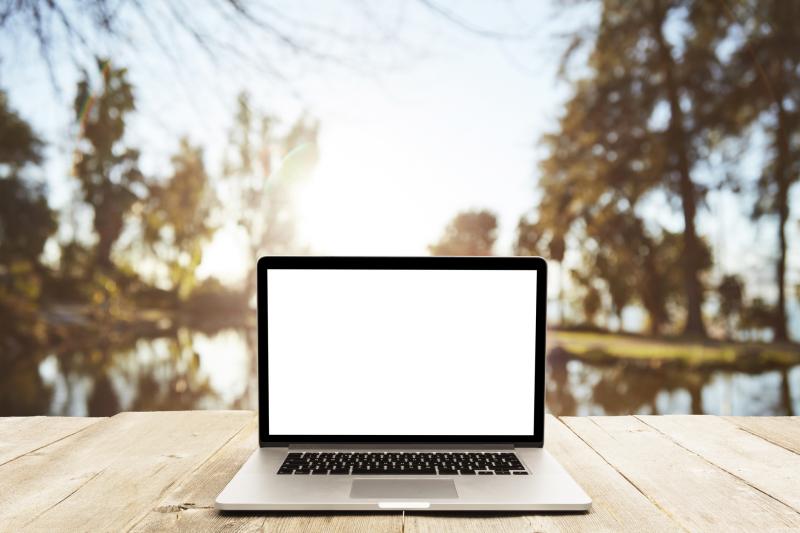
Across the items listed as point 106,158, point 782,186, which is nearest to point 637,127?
point 782,186

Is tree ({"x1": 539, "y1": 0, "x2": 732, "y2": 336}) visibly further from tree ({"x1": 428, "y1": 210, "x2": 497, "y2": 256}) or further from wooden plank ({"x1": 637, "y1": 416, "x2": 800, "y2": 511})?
wooden plank ({"x1": 637, "y1": 416, "x2": 800, "y2": 511})

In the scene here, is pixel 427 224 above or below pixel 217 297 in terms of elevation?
above

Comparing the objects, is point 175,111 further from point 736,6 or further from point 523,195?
point 736,6

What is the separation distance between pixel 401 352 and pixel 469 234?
320 cm

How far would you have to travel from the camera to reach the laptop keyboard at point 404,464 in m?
0.89

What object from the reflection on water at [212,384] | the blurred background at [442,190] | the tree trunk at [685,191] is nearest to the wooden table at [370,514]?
the blurred background at [442,190]

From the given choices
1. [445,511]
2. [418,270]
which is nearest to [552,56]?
[418,270]

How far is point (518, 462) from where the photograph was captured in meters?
0.93

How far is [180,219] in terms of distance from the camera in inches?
158

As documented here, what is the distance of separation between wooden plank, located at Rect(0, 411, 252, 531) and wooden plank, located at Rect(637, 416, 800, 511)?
3.06ft

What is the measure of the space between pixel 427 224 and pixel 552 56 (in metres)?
1.62

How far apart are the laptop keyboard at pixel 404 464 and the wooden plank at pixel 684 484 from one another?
0.22 metres

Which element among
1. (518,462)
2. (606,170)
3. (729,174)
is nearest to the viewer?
(518,462)

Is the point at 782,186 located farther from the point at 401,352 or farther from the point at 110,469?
the point at 110,469
